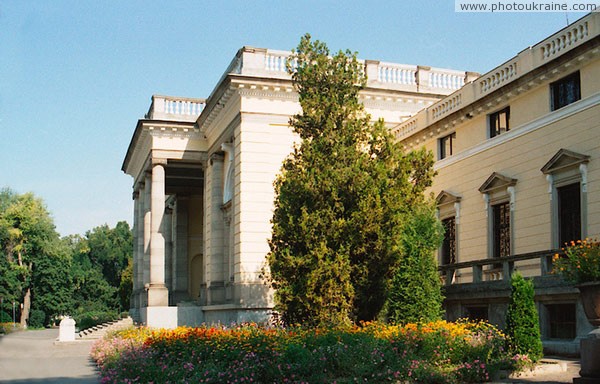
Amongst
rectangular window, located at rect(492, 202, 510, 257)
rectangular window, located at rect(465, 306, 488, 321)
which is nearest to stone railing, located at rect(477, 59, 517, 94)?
rectangular window, located at rect(492, 202, 510, 257)

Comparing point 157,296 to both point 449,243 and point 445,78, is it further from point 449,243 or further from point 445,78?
point 445,78

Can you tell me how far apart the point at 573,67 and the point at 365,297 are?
32.3 feet

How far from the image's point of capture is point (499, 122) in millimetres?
25859

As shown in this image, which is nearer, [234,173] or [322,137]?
[322,137]

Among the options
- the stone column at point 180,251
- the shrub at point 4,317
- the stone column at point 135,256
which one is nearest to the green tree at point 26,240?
the shrub at point 4,317

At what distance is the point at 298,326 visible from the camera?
18.4m

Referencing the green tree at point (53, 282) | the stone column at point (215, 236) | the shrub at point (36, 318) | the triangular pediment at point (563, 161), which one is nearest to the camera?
the triangular pediment at point (563, 161)

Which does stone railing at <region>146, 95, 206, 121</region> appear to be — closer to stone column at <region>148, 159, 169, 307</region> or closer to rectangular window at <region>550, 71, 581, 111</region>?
stone column at <region>148, 159, 169, 307</region>

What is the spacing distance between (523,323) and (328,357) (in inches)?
212

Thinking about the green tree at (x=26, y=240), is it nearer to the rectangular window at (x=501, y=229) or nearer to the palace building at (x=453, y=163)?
the palace building at (x=453, y=163)

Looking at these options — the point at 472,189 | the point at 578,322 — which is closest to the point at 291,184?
the point at 578,322

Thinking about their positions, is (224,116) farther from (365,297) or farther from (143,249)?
(365,297)

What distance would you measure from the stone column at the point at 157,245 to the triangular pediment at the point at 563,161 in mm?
22668

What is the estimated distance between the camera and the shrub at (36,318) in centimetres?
8262
